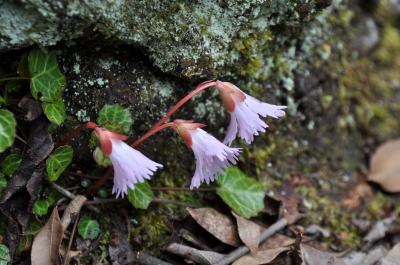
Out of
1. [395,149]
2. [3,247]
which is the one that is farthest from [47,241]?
[395,149]

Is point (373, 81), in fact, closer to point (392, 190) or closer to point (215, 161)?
point (392, 190)

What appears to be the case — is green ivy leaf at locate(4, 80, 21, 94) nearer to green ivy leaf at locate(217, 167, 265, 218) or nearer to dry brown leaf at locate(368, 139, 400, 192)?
green ivy leaf at locate(217, 167, 265, 218)

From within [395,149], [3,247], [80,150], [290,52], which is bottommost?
[3,247]

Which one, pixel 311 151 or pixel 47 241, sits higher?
pixel 311 151

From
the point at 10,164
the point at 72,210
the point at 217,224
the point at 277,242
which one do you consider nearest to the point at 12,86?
the point at 10,164

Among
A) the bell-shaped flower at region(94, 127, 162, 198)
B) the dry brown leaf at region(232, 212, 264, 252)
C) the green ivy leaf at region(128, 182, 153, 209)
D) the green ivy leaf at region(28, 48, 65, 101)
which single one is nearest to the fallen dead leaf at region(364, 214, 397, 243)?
the dry brown leaf at region(232, 212, 264, 252)

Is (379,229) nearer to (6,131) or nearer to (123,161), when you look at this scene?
(123,161)

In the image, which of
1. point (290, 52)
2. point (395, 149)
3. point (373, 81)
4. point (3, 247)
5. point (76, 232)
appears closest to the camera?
point (3, 247)
